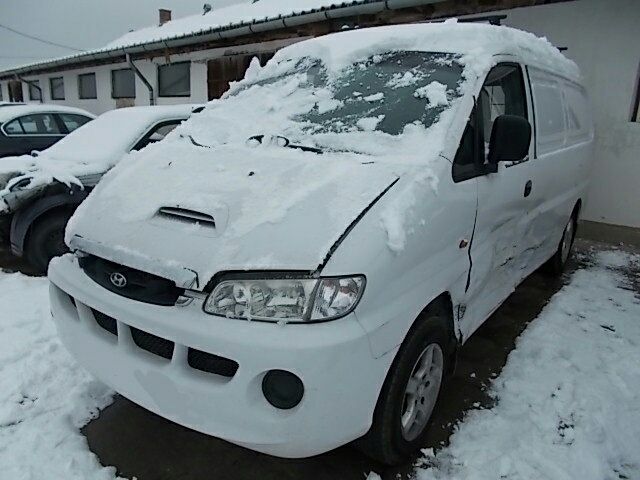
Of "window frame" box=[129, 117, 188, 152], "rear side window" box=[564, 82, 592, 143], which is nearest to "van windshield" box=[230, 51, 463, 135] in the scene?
"rear side window" box=[564, 82, 592, 143]

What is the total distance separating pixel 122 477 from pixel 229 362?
822 mm

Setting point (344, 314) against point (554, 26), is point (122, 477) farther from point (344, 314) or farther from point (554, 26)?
point (554, 26)

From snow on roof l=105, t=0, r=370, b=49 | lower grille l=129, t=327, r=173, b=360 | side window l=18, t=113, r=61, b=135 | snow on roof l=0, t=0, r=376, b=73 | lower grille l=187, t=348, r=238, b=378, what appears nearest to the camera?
lower grille l=187, t=348, r=238, b=378

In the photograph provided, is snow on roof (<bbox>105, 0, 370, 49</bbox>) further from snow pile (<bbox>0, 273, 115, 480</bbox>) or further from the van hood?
the van hood

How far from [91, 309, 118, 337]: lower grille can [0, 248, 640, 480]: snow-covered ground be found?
586 millimetres

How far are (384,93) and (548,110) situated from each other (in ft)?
5.37

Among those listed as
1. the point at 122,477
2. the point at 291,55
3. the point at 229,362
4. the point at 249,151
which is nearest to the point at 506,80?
the point at 291,55

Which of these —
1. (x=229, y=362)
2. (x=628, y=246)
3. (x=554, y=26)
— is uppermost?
(x=554, y=26)

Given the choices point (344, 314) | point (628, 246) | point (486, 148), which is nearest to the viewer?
point (344, 314)

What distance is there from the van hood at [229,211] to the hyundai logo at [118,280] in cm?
6

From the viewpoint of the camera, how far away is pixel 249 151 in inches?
93.5

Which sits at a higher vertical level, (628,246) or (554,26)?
(554,26)

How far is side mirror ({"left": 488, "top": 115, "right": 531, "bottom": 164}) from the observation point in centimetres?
236

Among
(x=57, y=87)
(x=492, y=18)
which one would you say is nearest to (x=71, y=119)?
(x=492, y=18)
